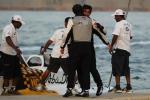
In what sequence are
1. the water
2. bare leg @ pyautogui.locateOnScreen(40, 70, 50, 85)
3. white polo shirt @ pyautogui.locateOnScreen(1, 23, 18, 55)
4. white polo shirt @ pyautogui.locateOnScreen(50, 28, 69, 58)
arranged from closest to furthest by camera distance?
white polo shirt @ pyautogui.locateOnScreen(1, 23, 18, 55)
white polo shirt @ pyautogui.locateOnScreen(50, 28, 69, 58)
bare leg @ pyautogui.locateOnScreen(40, 70, 50, 85)
the water

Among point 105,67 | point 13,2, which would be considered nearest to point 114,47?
point 105,67

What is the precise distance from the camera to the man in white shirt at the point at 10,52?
11539mm

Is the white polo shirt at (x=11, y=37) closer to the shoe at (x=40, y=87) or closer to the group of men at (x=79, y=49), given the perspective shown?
the group of men at (x=79, y=49)

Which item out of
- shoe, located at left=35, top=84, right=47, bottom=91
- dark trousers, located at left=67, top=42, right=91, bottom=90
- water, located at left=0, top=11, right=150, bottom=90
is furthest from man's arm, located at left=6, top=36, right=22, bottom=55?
water, located at left=0, top=11, right=150, bottom=90

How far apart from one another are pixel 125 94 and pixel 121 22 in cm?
127

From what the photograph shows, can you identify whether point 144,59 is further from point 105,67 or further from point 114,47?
point 114,47

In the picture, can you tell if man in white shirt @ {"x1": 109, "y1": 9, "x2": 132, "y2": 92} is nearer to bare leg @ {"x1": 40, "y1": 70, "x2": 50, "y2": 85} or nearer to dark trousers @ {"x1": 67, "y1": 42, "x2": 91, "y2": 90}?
dark trousers @ {"x1": 67, "y1": 42, "x2": 91, "y2": 90}

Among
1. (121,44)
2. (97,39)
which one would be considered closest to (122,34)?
(121,44)

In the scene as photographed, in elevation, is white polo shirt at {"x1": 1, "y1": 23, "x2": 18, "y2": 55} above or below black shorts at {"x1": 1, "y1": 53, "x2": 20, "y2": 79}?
above

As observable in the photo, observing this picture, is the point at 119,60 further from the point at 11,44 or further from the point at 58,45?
the point at 11,44

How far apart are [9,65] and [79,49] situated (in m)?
1.50

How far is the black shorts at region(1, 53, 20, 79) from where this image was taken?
11688 millimetres

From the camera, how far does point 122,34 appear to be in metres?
11.9

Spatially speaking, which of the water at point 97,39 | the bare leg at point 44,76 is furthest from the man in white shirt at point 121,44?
the water at point 97,39
